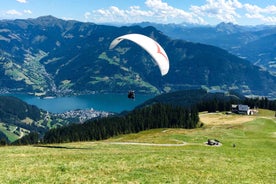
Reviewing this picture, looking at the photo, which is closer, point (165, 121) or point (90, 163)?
point (90, 163)

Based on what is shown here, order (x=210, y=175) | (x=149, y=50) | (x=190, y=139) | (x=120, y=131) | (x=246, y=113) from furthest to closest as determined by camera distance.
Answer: (x=246, y=113), (x=120, y=131), (x=190, y=139), (x=149, y=50), (x=210, y=175)

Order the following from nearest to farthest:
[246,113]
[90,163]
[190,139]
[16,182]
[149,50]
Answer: [16,182] < [90,163] < [149,50] < [190,139] < [246,113]

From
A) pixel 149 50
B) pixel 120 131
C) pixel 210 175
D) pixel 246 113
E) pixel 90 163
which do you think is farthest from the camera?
pixel 246 113

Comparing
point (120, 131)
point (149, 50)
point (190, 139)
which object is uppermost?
point (149, 50)

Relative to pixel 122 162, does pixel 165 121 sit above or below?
below

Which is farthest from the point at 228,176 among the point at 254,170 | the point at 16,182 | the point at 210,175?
the point at 16,182

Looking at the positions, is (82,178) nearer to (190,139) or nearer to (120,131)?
(190,139)

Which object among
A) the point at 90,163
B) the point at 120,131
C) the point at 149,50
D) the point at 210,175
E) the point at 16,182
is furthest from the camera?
the point at 120,131

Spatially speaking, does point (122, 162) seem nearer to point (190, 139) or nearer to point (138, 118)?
point (190, 139)

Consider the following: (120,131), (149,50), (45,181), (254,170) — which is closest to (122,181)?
(45,181)
